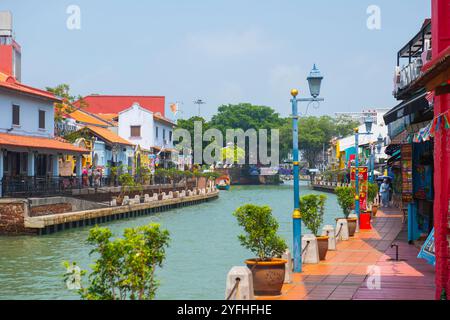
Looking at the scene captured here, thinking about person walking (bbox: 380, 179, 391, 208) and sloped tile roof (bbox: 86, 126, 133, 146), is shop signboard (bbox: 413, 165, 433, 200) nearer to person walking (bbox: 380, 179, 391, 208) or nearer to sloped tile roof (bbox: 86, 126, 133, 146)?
person walking (bbox: 380, 179, 391, 208)

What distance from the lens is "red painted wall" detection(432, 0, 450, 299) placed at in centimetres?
978

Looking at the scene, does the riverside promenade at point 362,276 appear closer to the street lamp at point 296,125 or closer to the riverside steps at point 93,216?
the street lamp at point 296,125

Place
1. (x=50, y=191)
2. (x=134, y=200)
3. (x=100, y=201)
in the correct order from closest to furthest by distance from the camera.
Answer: (x=50, y=191) < (x=100, y=201) < (x=134, y=200)

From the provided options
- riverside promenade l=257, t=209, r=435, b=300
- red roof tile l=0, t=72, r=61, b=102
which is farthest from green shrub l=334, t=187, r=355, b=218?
red roof tile l=0, t=72, r=61, b=102

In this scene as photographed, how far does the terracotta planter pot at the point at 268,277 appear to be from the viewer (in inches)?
448

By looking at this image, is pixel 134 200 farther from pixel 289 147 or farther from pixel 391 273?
pixel 289 147

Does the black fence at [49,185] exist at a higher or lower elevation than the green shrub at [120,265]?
higher

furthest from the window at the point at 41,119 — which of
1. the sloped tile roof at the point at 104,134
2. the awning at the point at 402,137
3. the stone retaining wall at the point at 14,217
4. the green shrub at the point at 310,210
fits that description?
the green shrub at the point at 310,210

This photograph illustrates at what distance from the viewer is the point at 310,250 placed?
1551 cm

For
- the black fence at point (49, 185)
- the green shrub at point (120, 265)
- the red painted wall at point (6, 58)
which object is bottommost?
the green shrub at point (120, 265)

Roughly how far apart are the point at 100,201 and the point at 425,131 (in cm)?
2958

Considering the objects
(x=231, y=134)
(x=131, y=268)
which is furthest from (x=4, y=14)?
(x=231, y=134)

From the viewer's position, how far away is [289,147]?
113m

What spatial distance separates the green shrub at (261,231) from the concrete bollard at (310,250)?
3206 mm
